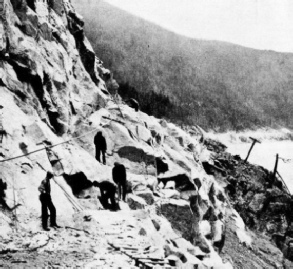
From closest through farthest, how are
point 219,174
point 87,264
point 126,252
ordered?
point 87,264
point 126,252
point 219,174

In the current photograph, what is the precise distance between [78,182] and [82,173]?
1.37ft

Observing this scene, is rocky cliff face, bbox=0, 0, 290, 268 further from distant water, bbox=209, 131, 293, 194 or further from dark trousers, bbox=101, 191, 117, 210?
distant water, bbox=209, 131, 293, 194

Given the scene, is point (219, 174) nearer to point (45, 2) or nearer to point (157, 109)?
point (45, 2)

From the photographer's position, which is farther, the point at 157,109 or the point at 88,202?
the point at 157,109

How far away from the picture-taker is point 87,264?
8648 mm

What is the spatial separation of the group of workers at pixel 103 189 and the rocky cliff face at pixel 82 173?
37cm

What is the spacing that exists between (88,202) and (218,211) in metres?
11.5

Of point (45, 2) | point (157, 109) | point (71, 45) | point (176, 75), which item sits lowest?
point (157, 109)

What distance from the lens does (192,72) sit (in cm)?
8150

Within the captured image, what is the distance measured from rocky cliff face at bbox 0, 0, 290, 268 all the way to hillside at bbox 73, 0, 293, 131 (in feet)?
139

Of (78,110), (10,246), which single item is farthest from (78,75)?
(10,246)

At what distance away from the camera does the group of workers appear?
33.2ft

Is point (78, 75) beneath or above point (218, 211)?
above

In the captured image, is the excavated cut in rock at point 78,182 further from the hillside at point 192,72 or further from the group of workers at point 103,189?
the hillside at point 192,72
